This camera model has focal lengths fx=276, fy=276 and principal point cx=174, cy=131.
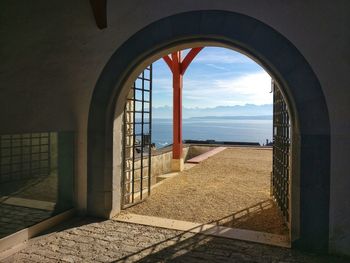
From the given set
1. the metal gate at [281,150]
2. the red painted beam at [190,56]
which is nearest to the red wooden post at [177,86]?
the red painted beam at [190,56]

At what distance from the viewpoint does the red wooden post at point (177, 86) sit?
38.9 ft

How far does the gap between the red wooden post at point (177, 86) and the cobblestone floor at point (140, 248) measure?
7.22m

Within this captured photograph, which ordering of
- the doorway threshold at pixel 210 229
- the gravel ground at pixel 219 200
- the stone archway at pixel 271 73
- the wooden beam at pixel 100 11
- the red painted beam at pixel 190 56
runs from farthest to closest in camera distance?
the red painted beam at pixel 190 56 < the gravel ground at pixel 219 200 < the wooden beam at pixel 100 11 < the doorway threshold at pixel 210 229 < the stone archway at pixel 271 73

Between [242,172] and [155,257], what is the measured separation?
320 inches

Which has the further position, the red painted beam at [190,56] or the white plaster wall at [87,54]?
the red painted beam at [190,56]

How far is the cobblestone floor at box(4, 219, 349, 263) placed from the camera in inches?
183

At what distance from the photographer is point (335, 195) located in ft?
15.7

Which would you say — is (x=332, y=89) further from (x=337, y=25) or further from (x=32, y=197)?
(x=32, y=197)

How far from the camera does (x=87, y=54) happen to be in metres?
6.24

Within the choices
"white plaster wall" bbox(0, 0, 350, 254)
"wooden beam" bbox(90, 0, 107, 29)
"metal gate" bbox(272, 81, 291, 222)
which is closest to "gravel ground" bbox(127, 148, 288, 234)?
"metal gate" bbox(272, 81, 291, 222)

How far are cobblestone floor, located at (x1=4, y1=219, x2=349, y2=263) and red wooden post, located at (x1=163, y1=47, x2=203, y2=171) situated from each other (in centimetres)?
722

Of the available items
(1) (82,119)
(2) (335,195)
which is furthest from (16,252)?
(2) (335,195)

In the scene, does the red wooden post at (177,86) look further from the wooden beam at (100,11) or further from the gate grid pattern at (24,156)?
the gate grid pattern at (24,156)

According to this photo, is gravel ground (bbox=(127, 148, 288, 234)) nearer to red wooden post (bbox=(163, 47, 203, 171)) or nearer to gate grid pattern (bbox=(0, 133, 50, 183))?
red wooden post (bbox=(163, 47, 203, 171))
